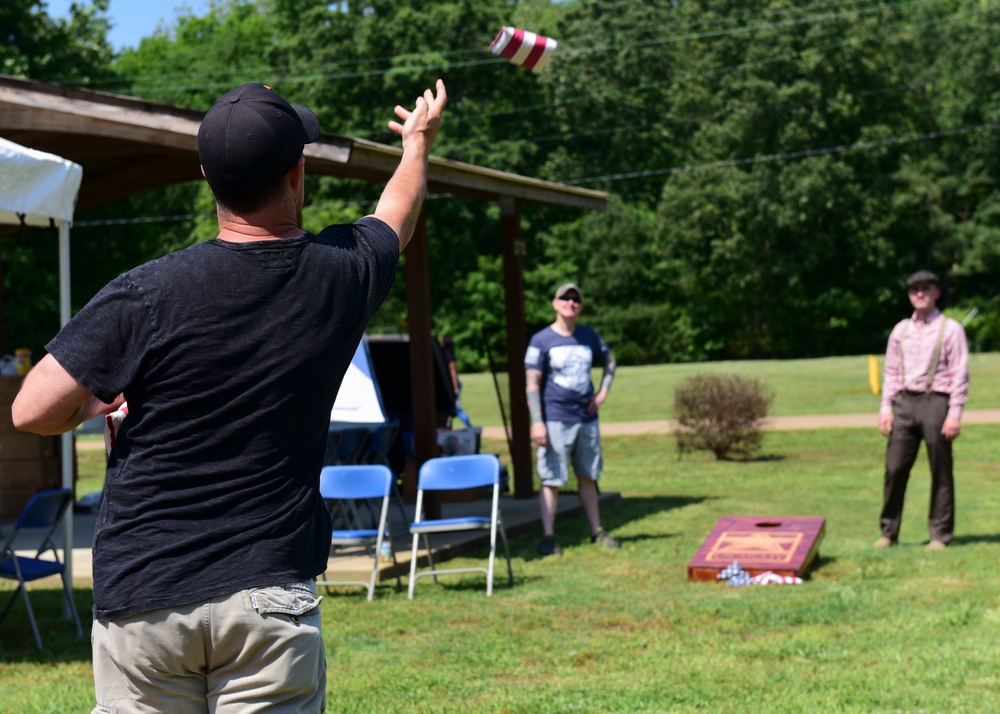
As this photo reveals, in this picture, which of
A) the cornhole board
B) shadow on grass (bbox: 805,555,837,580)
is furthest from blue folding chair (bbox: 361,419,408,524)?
shadow on grass (bbox: 805,555,837,580)

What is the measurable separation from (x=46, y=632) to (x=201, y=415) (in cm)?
569

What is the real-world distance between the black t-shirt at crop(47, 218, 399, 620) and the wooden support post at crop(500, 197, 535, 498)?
31.5ft

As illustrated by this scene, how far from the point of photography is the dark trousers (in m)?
8.78

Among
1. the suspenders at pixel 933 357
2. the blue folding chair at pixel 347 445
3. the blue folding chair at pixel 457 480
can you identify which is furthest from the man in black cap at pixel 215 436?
the blue folding chair at pixel 347 445

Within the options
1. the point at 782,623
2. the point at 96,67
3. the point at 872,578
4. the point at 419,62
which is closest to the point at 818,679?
the point at 782,623

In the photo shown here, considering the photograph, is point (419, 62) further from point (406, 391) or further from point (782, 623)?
point (782, 623)

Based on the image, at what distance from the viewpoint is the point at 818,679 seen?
558 centimetres

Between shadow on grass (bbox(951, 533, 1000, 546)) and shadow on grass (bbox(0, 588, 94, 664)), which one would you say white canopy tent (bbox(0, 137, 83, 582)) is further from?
shadow on grass (bbox(951, 533, 1000, 546))

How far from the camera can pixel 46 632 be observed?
7215 millimetres

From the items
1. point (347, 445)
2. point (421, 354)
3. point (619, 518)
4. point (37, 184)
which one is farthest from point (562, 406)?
point (37, 184)

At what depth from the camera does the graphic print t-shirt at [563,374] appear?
9219 mm

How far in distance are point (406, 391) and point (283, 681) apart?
10128 mm


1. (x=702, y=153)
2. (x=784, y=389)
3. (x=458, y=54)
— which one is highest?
(x=458, y=54)

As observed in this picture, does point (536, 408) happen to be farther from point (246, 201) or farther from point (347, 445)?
point (246, 201)
